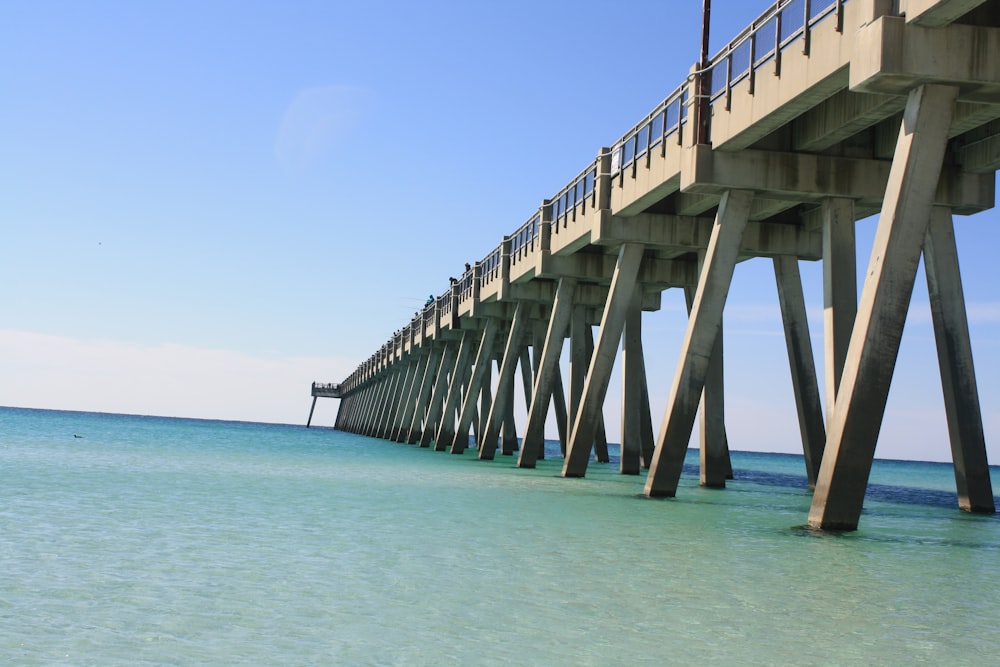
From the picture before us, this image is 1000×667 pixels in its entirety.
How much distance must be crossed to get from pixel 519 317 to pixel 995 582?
109 feet

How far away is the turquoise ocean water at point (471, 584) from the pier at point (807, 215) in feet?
7.71

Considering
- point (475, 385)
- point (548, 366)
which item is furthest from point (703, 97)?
point (475, 385)

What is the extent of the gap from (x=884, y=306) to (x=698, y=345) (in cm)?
701

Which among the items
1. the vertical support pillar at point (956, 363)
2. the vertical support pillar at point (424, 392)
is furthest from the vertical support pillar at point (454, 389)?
the vertical support pillar at point (956, 363)

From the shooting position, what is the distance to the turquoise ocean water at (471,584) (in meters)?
8.00

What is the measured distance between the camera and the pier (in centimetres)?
1614

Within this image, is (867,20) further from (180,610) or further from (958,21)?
(180,610)

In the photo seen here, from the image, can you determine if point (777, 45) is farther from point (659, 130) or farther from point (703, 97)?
point (659, 130)

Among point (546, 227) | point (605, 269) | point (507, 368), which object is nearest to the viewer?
point (546, 227)

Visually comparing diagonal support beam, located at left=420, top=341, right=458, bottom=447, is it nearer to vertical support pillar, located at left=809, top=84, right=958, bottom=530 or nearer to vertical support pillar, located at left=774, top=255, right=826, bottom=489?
vertical support pillar, located at left=774, top=255, right=826, bottom=489

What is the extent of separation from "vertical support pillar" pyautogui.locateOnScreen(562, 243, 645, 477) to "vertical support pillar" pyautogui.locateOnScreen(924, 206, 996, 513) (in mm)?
9010

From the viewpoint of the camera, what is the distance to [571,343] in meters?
42.5

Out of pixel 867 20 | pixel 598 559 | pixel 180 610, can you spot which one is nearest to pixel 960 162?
pixel 867 20

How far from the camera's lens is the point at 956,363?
22.0 metres
